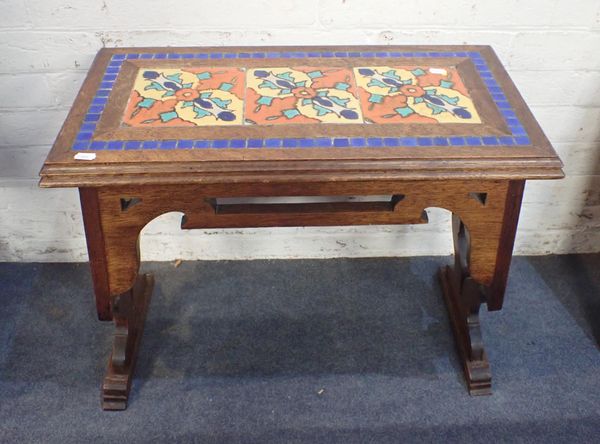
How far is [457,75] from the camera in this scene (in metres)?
1.62

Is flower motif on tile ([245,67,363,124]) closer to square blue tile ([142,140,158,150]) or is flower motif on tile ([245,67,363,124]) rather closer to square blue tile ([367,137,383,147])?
square blue tile ([367,137,383,147])

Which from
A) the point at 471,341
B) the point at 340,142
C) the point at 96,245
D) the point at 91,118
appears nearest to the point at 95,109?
the point at 91,118

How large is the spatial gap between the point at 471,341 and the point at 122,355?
33.8 inches

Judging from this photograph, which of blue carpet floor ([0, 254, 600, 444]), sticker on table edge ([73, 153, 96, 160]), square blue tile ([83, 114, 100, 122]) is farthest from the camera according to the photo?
blue carpet floor ([0, 254, 600, 444])

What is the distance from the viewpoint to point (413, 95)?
1.54 meters

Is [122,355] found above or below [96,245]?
below

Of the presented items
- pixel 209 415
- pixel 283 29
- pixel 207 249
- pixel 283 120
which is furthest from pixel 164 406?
pixel 283 29

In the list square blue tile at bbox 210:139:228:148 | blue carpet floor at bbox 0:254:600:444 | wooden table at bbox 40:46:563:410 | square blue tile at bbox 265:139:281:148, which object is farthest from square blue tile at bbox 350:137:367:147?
blue carpet floor at bbox 0:254:600:444

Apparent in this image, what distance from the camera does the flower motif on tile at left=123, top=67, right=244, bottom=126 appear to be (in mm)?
1446

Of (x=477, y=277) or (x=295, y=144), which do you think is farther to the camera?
(x=477, y=277)

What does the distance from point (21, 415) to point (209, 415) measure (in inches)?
17.6

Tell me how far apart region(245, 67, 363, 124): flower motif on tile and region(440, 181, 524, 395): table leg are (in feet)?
1.11

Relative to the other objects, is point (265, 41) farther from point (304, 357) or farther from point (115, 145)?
point (304, 357)

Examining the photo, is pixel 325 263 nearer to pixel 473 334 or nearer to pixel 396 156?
pixel 473 334
